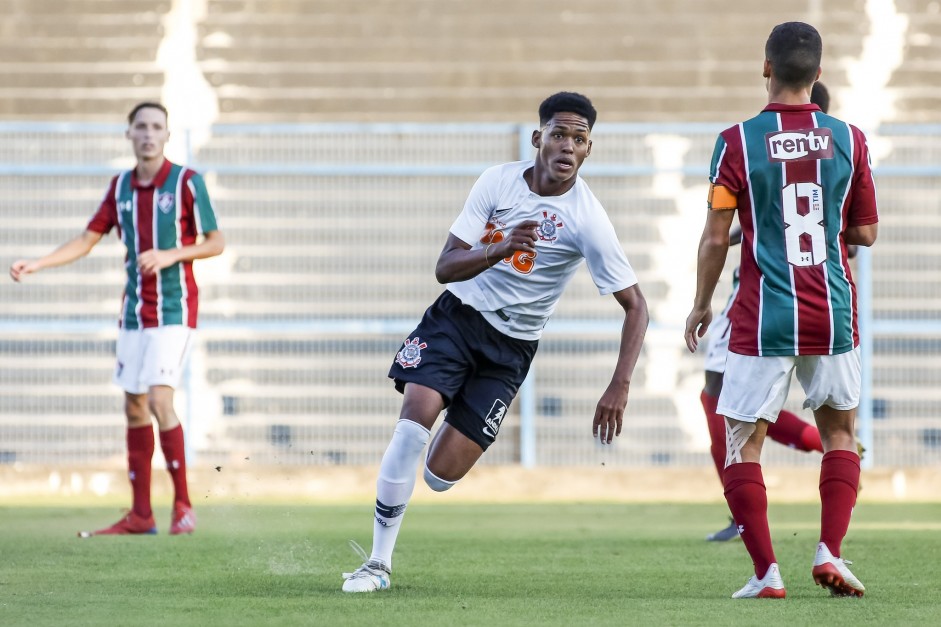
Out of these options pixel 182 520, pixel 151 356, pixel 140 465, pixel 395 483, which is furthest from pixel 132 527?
pixel 395 483

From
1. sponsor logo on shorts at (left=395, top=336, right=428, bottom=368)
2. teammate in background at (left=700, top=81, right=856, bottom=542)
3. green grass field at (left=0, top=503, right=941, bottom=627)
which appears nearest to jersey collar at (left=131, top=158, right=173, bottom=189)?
green grass field at (left=0, top=503, right=941, bottom=627)

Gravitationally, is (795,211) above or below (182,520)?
above

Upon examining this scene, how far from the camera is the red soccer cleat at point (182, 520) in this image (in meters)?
8.84

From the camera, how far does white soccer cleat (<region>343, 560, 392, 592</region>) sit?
5938mm

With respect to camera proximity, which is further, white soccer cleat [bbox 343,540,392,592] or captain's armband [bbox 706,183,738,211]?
white soccer cleat [bbox 343,540,392,592]

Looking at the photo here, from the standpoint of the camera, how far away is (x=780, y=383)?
5.67 m

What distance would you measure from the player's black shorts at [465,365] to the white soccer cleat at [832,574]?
1534 millimetres

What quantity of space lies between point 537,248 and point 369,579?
1.50 meters

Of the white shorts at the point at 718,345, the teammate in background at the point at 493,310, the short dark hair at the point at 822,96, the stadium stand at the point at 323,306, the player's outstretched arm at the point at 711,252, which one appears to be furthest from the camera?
the stadium stand at the point at 323,306

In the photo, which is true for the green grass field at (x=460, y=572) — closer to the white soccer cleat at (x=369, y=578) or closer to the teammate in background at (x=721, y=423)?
the white soccer cleat at (x=369, y=578)

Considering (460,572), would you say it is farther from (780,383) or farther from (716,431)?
(716,431)

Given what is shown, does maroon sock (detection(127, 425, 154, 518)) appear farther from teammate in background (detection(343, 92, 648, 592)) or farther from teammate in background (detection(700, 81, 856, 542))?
teammate in background (detection(700, 81, 856, 542))

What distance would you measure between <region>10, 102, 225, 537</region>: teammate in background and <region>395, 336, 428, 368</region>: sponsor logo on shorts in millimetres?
2843

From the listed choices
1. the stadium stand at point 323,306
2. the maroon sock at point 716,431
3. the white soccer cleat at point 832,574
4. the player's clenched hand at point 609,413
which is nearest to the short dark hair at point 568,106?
the player's clenched hand at point 609,413
